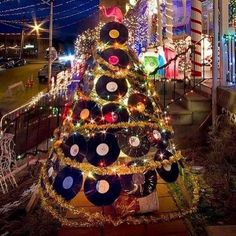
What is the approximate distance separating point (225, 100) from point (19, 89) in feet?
62.3

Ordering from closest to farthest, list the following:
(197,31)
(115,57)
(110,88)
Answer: (110,88)
(115,57)
(197,31)

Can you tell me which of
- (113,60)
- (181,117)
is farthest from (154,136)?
(181,117)

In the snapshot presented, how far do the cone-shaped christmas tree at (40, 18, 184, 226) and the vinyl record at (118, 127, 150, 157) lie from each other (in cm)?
1

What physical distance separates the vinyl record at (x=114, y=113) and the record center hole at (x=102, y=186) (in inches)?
30.0

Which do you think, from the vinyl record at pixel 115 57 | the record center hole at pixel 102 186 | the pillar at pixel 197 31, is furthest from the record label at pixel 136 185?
the pillar at pixel 197 31

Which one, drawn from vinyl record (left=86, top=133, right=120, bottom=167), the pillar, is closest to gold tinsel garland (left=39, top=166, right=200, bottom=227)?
vinyl record (left=86, top=133, right=120, bottom=167)

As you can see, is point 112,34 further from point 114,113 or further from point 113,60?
point 114,113

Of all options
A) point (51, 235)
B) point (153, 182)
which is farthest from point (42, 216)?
point (153, 182)

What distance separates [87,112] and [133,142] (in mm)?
726

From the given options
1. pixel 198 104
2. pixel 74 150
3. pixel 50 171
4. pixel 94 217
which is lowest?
pixel 94 217

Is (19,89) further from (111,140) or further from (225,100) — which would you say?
(111,140)

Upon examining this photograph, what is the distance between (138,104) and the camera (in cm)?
484

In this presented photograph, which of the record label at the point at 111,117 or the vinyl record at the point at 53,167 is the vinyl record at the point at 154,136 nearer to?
the record label at the point at 111,117

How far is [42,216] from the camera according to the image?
4.96 meters
